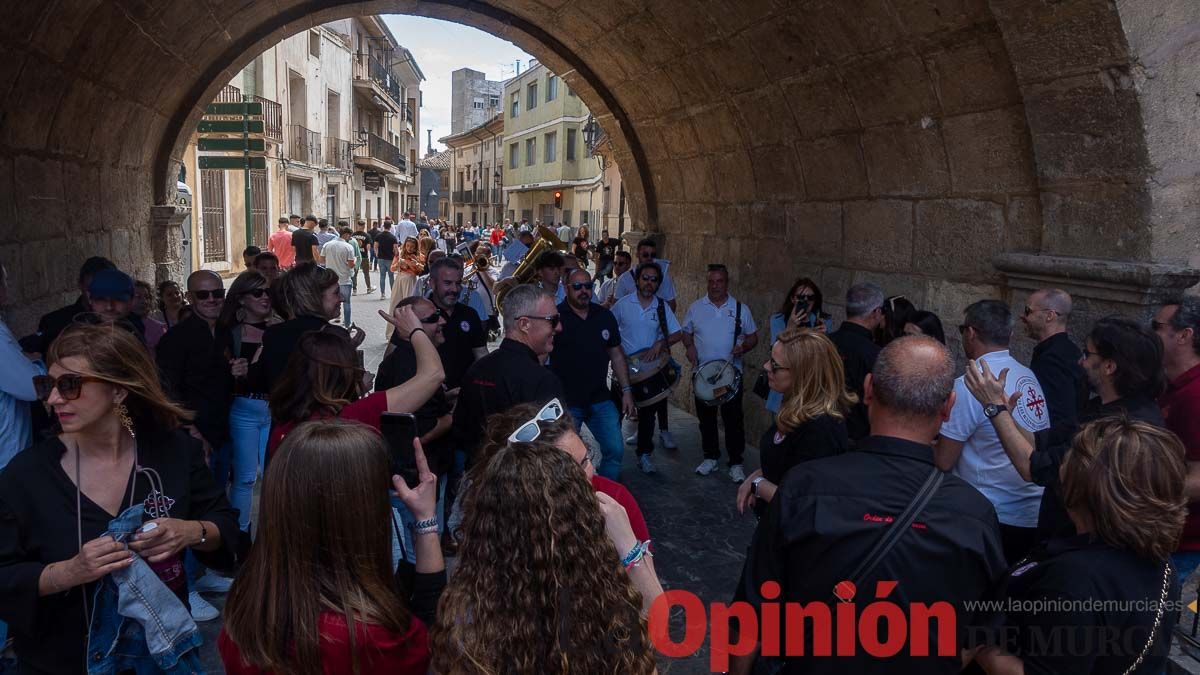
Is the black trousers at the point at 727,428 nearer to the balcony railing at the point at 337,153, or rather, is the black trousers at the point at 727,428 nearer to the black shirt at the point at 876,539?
the black shirt at the point at 876,539

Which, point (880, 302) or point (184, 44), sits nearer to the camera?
point (880, 302)

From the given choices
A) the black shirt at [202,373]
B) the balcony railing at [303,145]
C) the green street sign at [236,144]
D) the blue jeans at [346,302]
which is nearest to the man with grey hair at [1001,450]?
the black shirt at [202,373]

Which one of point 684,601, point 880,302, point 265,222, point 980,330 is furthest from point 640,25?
point 265,222

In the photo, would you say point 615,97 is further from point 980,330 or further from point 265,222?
point 265,222

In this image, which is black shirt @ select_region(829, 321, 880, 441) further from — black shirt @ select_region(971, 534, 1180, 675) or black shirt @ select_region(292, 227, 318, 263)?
black shirt @ select_region(292, 227, 318, 263)

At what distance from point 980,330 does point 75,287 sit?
6056mm

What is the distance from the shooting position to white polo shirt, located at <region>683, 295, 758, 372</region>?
21.3 feet

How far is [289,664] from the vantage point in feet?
5.24

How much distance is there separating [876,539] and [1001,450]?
1631mm

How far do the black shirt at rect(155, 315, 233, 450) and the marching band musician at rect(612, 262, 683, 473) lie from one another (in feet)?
10.2

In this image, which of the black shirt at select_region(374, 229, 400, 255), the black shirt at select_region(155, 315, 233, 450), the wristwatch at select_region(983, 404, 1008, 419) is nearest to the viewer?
the wristwatch at select_region(983, 404, 1008, 419)

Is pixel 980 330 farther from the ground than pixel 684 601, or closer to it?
farther from the ground

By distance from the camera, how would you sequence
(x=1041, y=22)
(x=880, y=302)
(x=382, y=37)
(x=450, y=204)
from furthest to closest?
(x=450, y=204) → (x=382, y=37) → (x=880, y=302) → (x=1041, y=22)

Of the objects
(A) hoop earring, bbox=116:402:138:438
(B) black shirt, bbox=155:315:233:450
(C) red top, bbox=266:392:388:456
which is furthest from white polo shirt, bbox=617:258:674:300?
(A) hoop earring, bbox=116:402:138:438
